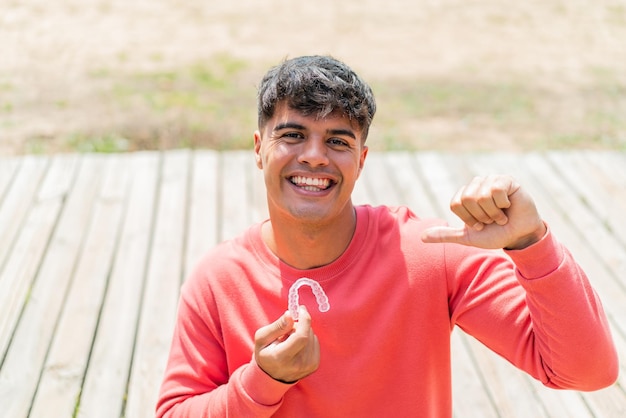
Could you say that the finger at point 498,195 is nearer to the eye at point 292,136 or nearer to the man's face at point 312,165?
the man's face at point 312,165

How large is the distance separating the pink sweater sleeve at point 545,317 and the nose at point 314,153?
41 cm

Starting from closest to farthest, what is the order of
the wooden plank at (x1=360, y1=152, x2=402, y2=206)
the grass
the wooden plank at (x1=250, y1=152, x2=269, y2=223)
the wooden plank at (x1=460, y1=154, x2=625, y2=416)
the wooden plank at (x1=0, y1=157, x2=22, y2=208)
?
the wooden plank at (x1=460, y1=154, x2=625, y2=416) < the wooden plank at (x1=250, y1=152, x2=269, y2=223) < the wooden plank at (x1=360, y1=152, x2=402, y2=206) < the wooden plank at (x1=0, y1=157, x2=22, y2=208) < the grass

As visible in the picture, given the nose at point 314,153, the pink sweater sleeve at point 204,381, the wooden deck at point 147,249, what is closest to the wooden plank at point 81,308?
the wooden deck at point 147,249

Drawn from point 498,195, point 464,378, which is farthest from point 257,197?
point 498,195

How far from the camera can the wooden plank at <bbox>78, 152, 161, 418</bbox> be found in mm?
3006

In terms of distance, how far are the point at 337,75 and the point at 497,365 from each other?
1568mm

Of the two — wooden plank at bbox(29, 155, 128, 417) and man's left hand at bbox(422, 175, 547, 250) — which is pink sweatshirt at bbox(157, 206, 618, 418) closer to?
man's left hand at bbox(422, 175, 547, 250)

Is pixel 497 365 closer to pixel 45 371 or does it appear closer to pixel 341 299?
pixel 341 299

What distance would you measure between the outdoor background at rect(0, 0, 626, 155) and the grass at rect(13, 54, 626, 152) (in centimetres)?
2

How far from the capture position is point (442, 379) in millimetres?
2104

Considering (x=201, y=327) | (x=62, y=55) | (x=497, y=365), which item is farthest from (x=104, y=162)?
(x=62, y=55)

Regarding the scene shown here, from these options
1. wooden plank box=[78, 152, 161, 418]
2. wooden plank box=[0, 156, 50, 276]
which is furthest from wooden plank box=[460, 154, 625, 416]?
wooden plank box=[0, 156, 50, 276]

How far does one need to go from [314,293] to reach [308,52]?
668cm

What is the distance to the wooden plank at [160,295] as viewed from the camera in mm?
3051
